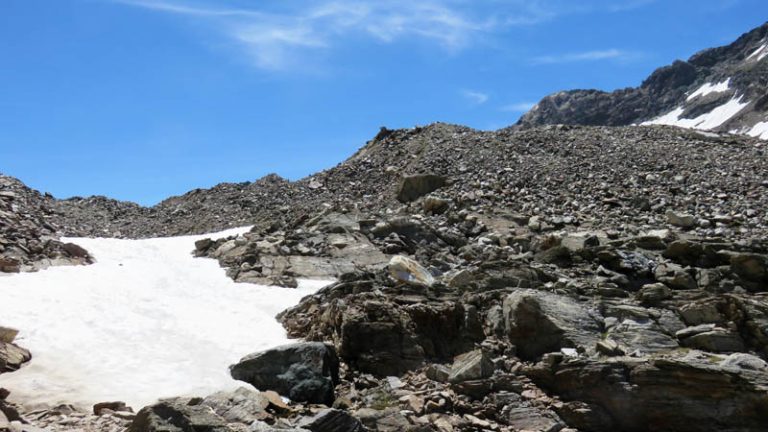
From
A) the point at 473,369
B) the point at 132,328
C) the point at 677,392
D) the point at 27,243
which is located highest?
the point at 27,243

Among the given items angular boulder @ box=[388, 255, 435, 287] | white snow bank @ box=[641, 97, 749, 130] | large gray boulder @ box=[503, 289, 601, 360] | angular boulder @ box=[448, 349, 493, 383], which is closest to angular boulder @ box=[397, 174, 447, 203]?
angular boulder @ box=[388, 255, 435, 287]

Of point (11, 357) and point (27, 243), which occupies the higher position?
point (27, 243)

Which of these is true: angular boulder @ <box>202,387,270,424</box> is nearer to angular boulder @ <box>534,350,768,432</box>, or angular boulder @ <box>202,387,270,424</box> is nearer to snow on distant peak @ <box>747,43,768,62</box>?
angular boulder @ <box>534,350,768,432</box>

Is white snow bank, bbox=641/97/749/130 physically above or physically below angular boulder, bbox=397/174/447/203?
above

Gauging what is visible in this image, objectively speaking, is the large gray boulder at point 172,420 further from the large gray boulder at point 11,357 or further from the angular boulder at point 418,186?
the angular boulder at point 418,186

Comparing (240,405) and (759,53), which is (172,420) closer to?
(240,405)

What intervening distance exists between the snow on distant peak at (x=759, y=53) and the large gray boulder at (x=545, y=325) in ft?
658

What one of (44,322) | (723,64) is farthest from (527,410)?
(723,64)

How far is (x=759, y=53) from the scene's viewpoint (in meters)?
190

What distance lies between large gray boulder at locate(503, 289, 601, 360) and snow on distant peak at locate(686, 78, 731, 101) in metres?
175

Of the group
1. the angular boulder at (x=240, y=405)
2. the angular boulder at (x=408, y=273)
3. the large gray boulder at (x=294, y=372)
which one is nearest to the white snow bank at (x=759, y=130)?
the angular boulder at (x=408, y=273)

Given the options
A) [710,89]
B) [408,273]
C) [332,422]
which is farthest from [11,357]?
[710,89]

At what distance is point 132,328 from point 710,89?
620 ft

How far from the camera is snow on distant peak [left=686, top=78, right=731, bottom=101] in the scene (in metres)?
170
